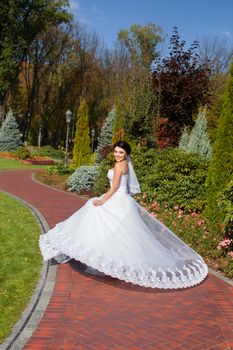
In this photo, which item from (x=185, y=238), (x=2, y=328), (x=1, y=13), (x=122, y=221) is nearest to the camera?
(x=2, y=328)

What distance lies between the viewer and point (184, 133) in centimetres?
2152

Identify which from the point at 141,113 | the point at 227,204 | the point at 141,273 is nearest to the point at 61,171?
the point at 141,113

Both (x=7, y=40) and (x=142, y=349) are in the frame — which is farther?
(x=7, y=40)

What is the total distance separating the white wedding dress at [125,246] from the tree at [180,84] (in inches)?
619

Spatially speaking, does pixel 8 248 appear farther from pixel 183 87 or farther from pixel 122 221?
pixel 183 87

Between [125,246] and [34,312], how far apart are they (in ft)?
5.85

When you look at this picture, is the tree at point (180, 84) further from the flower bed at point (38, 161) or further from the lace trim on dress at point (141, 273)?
the lace trim on dress at point (141, 273)

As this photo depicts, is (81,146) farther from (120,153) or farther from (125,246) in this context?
(125,246)

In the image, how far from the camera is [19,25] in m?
39.0

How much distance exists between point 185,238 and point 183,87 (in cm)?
1498

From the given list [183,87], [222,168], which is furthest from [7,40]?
[222,168]

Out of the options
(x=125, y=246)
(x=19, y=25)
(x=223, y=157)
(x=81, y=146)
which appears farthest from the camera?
(x=19, y=25)

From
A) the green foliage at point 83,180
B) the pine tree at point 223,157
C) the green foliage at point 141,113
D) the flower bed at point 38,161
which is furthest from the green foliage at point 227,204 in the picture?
the flower bed at point 38,161

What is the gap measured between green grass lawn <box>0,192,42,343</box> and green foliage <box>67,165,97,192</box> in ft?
16.0
